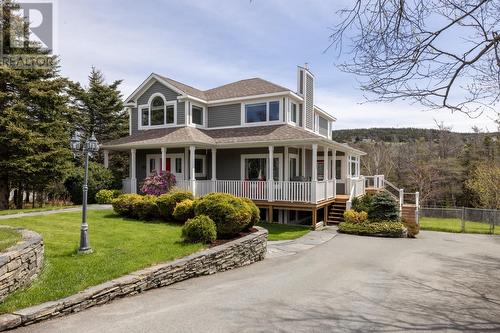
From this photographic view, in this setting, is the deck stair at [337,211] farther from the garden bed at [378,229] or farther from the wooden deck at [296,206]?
the garden bed at [378,229]

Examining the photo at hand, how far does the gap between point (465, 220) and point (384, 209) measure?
7.18 meters

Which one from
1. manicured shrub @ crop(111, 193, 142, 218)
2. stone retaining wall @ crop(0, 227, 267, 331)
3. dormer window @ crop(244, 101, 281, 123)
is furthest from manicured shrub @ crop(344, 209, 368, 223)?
manicured shrub @ crop(111, 193, 142, 218)

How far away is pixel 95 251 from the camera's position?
775 centimetres

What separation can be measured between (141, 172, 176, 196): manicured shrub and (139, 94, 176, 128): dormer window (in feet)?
13.0

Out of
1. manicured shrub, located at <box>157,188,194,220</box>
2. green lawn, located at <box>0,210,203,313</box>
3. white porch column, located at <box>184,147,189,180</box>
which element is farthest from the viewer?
white porch column, located at <box>184,147,189,180</box>

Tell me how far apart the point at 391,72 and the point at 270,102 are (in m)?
13.8

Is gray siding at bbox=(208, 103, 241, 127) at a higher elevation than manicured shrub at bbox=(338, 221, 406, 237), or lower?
higher

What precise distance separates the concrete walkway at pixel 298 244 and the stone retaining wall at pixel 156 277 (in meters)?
1.05

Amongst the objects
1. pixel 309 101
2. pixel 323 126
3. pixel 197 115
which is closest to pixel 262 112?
pixel 309 101

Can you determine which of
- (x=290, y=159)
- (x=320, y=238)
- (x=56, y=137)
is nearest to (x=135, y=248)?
(x=320, y=238)

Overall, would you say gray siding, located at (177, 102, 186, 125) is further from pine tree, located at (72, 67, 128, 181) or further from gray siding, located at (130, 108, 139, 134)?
pine tree, located at (72, 67, 128, 181)

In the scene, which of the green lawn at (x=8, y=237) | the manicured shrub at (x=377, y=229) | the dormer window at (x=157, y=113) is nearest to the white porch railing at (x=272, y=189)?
the manicured shrub at (x=377, y=229)

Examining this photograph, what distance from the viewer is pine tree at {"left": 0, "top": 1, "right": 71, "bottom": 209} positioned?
1798 centimetres

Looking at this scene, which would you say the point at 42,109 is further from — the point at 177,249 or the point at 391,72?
the point at 391,72
